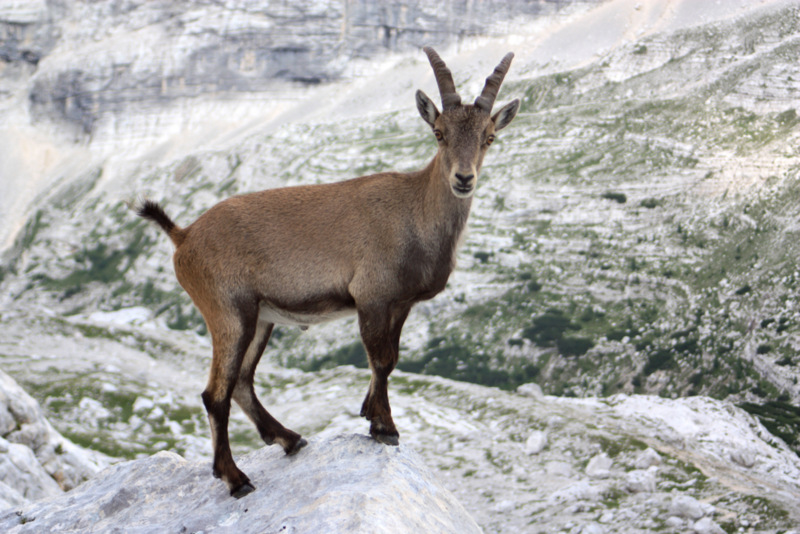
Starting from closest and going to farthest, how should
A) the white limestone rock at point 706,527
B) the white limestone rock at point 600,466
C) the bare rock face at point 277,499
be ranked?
the bare rock face at point 277,499
the white limestone rock at point 706,527
the white limestone rock at point 600,466

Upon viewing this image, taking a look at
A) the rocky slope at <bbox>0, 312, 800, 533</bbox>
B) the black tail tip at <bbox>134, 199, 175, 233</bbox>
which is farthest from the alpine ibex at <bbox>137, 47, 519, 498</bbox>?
the rocky slope at <bbox>0, 312, 800, 533</bbox>

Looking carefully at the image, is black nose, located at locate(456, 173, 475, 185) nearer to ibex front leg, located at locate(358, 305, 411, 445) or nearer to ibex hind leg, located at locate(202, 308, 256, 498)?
ibex front leg, located at locate(358, 305, 411, 445)

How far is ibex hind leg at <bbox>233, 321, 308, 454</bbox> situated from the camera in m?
11.0

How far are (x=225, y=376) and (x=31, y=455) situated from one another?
1237 cm

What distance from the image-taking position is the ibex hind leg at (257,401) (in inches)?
432

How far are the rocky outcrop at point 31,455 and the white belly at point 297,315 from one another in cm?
1074

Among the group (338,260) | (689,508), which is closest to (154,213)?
(338,260)

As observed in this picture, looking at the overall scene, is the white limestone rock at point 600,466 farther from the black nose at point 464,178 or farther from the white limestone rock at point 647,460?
the black nose at point 464,178

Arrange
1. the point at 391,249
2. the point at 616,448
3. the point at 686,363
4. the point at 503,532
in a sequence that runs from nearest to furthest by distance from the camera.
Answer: the point at 391,249, the point at 503,532, the point at 616,448, the point at 686,363

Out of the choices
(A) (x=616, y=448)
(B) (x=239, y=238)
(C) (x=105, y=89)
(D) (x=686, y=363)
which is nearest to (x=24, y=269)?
(C) (x=105, y=89)

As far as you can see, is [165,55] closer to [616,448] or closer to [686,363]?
[686,363]

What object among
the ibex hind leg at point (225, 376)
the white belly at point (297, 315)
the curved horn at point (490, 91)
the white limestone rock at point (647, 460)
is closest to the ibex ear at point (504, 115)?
the curved horn at point (490, 91)

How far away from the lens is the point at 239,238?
10336mm

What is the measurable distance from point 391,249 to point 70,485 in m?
16.0
